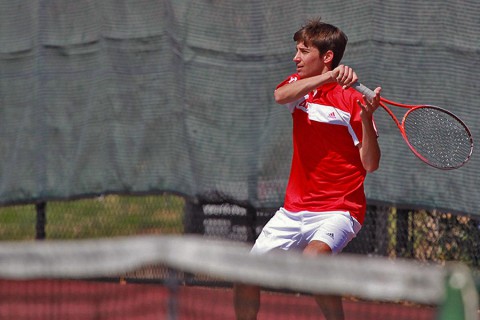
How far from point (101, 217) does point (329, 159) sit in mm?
2693

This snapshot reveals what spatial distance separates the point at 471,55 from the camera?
5586 millimetres

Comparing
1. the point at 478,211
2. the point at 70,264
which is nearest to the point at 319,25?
the point at 478,211

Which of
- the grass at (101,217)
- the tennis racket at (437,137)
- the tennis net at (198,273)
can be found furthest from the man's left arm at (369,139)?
the grass at (101,217)

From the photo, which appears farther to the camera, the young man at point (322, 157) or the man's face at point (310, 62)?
the man's face at point (310, 62)

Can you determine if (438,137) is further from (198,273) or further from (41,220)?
(41,220)

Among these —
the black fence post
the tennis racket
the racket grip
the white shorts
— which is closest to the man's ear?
the racket grip

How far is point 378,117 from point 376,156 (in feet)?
4.61

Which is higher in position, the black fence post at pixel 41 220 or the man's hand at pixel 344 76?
the man's hand at pixel 344 76

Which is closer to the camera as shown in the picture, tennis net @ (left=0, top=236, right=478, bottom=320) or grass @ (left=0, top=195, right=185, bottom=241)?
tennis net @ (left=0, top=236, right=478, bottom=320)

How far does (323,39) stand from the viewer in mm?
4531

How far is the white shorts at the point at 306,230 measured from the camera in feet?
14.4

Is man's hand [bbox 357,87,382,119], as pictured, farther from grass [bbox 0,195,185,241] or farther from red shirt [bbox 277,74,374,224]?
grass [bbox 0,195,185,241]

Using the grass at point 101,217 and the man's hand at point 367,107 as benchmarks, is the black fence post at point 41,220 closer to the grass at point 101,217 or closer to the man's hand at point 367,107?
the grass at point 101,217

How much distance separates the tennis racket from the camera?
487 centimetres
